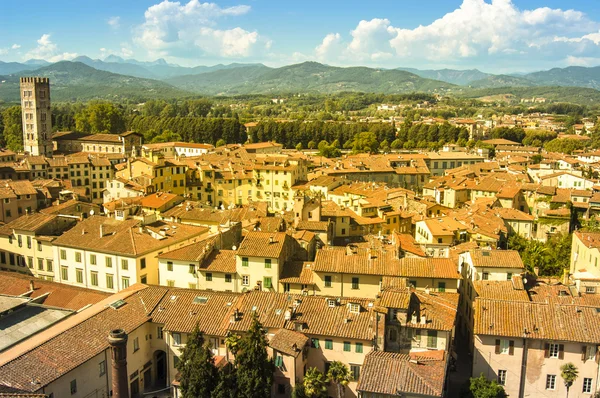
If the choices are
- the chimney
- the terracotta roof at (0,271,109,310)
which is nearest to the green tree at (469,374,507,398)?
the chimney

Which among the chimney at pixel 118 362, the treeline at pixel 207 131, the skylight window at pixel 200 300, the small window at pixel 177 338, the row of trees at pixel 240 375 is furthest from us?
the treeline at pixel 207 131

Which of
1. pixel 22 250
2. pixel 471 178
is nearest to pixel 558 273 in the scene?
pixel 471 178

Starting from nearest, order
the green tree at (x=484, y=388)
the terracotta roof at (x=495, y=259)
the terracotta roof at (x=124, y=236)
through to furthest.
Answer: the green tree at (x=484, y=388)
the terracotta roof at (x=495, y=259)
the terracotta roof at (x=124, y=236)

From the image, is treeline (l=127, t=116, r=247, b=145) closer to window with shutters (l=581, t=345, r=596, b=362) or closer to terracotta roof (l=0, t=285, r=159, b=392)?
terracotta roof (l=0, t=285, r=159, b=392)

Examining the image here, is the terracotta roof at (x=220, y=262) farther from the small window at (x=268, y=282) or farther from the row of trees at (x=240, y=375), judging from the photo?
the row of trees at (x=240, y=375)

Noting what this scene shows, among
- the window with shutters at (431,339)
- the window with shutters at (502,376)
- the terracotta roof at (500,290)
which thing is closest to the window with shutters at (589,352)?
the window with shutters at (502,376)

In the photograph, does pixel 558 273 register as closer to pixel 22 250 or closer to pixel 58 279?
pixel 58 279

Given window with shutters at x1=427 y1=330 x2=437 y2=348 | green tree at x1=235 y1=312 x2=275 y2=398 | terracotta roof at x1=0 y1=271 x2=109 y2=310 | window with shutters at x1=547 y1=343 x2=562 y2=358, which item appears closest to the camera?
green tree at x1=235 y1=312 x2=275 y2=398
